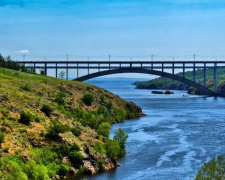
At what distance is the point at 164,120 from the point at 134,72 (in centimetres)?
7533

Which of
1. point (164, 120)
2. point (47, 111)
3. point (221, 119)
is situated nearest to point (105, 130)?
point (47, 111)

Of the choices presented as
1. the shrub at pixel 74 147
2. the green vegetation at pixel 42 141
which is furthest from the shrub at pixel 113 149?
the shrub at pixel 74 147

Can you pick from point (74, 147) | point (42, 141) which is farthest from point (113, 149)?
point (42, 141)

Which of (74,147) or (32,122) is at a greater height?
(32,122)

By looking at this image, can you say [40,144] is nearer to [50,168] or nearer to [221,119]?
[50,168]

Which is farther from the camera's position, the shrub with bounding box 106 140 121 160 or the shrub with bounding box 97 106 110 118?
the shrub with bounding box 97 106 110 118

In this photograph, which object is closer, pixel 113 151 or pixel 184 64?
pixel 113 151

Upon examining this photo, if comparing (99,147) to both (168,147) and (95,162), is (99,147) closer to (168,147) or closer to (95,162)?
(95,162)

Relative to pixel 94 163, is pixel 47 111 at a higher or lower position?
higher

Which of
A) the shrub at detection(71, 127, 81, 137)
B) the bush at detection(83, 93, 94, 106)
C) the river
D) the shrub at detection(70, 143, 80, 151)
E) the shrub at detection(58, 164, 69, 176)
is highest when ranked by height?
the bush at detection(83, 93, 94, 106)

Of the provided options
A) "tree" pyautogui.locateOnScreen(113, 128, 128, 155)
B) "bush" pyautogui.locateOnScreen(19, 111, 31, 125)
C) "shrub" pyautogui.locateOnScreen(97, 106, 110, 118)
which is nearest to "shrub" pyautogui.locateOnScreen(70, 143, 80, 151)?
"bush" pyautogui.locateOnScreen(19, 111, 31, 125)

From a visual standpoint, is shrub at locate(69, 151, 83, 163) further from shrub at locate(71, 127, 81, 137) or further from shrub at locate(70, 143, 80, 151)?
shrub at locate(71, 127, 81, 137)

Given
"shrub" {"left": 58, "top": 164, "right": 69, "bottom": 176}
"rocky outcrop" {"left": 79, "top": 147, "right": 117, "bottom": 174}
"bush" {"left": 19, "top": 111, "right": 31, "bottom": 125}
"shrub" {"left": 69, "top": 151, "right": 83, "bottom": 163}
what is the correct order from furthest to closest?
"bush" {"left": 19, "top": 111, "right": 31, "bottom": 125} → "shrub" {"left": 69, "top": 151, "right": 83, "bottom": 163} → "rocky outcrop" {"left": 79, "top": 147, "right": 117, "bottom": 174} → "shrub" {"left": 58, "top": 164, "right": 69, "bottom": 176}

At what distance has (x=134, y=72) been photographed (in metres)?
155
